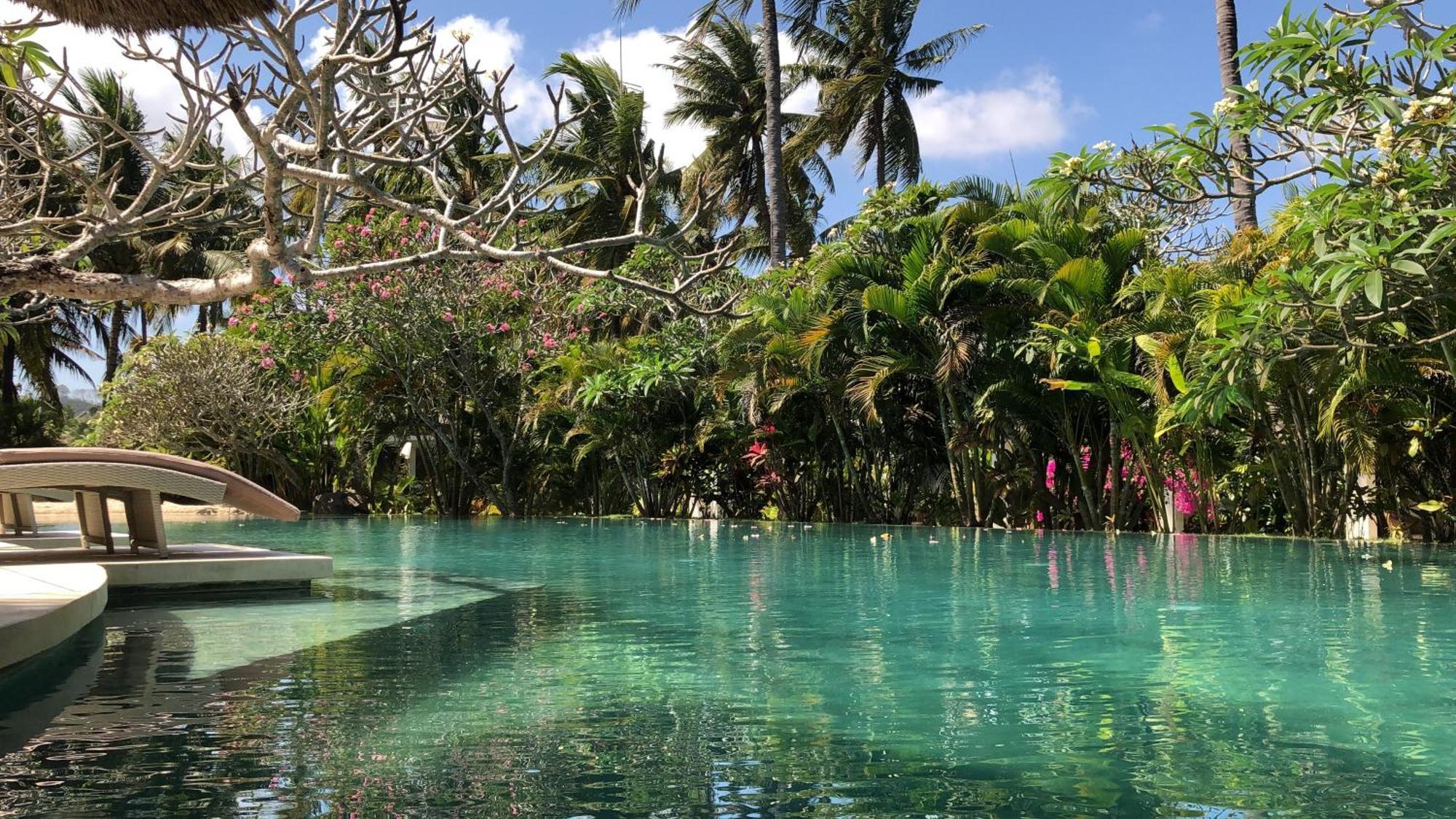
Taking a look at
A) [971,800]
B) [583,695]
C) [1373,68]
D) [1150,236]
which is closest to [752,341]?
[1150,236]

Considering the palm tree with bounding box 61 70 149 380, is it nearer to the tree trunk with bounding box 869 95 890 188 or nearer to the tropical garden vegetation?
the tropical garden vegetation

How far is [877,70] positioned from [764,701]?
23428mm

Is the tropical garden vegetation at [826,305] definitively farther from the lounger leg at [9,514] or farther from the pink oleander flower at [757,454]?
the lounger leg at [9,514]

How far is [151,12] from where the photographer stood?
5918 millimetres

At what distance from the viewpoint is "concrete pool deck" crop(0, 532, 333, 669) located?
4688 millimetres

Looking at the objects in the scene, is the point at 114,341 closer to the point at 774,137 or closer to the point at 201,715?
the point at 774,137

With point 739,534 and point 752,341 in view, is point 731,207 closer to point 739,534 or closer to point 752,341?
point 752,341

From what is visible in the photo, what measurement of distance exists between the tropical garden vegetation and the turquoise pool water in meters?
1.72

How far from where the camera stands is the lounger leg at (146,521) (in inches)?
312

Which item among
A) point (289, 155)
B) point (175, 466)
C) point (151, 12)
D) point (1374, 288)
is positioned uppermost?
point (151, 12)

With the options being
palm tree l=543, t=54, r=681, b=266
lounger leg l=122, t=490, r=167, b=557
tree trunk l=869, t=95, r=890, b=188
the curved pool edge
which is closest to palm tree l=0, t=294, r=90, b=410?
palm tree l=543, t=54, r=681, b=266

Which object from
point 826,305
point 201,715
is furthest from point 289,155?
point 826,305

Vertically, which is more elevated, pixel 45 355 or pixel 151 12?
pixel 45 355

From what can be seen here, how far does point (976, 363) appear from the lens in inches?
585
